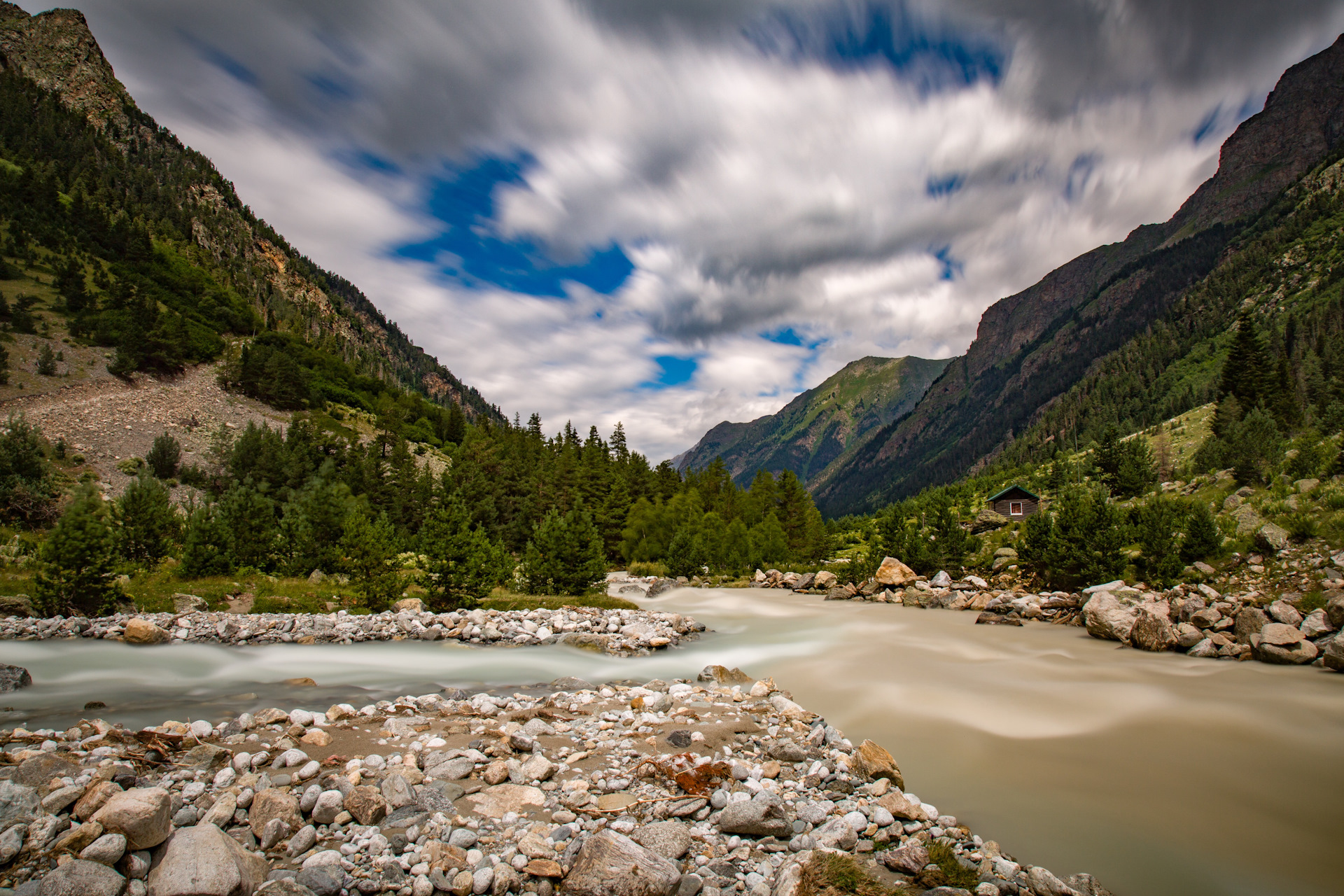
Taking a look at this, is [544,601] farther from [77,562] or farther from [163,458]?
[163,458]

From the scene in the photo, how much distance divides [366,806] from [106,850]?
2.10m

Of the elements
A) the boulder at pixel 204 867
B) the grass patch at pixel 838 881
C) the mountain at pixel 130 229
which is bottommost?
the grass patch at pixel 838 881

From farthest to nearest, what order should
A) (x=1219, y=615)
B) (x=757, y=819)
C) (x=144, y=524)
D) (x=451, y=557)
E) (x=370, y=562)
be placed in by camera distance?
(x=144, y=524) → (x=451, y=557) → (x=370, y=562) → (x=1219, y=615) → (x=757, y=819)

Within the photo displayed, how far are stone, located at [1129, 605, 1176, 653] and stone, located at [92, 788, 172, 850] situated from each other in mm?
23630

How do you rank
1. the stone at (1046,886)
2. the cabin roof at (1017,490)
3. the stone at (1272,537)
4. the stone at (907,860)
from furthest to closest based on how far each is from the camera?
the cabin roof at (1017,490), the stone at (1272,537), the stone at (907,860), the stone at (1046,886)

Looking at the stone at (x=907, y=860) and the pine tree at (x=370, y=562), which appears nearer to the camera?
the stone at (x=907, y=860)

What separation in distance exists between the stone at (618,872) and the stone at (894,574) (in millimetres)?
34097

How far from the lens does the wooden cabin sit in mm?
58688

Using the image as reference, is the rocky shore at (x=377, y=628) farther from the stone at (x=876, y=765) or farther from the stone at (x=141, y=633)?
the stone at (x=876, y=765)

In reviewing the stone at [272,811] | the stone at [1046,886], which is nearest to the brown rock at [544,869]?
the stone at [272,811]

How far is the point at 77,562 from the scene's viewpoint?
59.6ft

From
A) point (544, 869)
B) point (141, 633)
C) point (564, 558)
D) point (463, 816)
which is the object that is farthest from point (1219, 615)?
point (141, 633)

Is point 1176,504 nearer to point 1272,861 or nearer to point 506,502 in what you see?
point 1272,861

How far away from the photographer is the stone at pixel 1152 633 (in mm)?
16656
